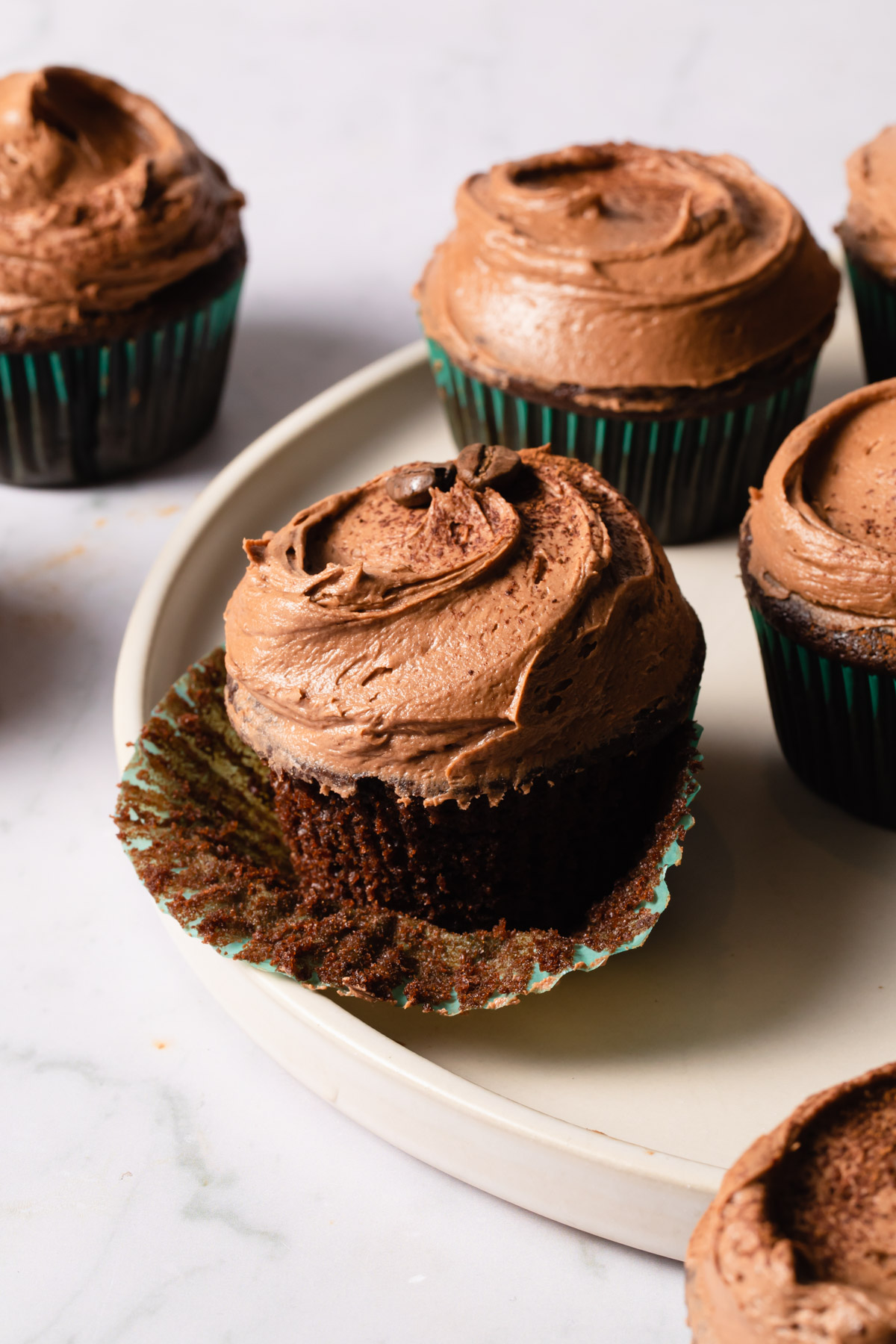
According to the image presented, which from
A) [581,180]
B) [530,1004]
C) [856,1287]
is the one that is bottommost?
[530,1004]

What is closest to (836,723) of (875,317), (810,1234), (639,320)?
(639,320)

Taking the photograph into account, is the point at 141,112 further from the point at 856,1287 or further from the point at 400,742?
the point at 856,1287

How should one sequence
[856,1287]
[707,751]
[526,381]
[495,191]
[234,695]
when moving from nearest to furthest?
[856,1287] < [234,695] < [707,751] < [526,381] < [495,191]

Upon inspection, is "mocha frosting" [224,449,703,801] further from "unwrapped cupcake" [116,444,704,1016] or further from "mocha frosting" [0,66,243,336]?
"mocha frosting" [0,66,243,336]

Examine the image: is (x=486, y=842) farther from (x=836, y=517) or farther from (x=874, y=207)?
(x=874, y=207)

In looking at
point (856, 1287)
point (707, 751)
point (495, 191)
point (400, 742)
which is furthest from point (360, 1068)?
point (495, 191)

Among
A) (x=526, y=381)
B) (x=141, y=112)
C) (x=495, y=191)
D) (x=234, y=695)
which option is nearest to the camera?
(x=234, y=695)

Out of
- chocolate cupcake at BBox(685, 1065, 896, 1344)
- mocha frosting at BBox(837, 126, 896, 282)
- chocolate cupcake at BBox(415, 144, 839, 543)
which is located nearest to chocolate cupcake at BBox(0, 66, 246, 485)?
chocolate cupcake at BBox(415, 144, 839, 543)

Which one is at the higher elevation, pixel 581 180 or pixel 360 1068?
pixel 581 180
